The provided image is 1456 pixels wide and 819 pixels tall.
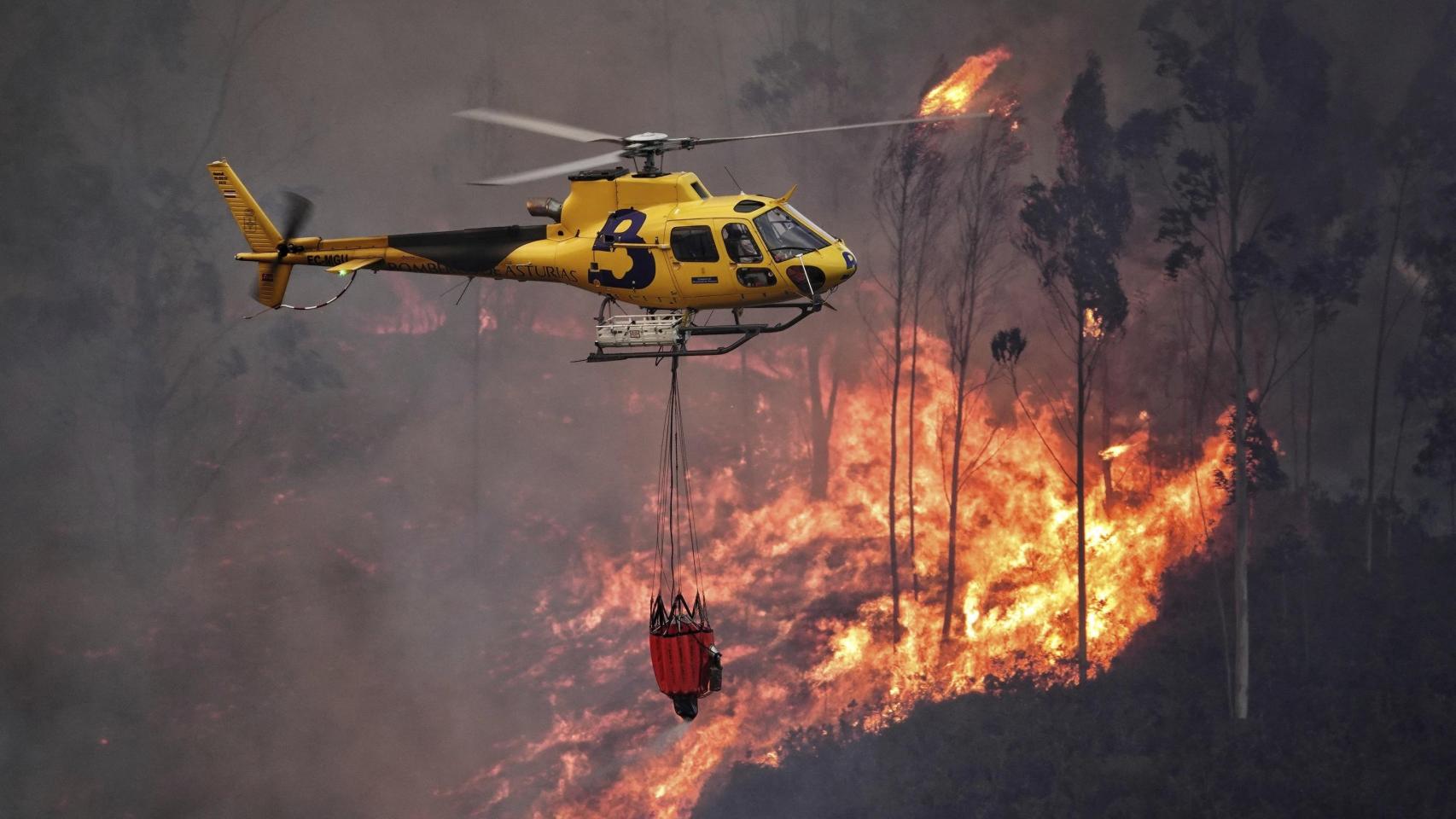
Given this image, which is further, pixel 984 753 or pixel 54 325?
pixel 54 325

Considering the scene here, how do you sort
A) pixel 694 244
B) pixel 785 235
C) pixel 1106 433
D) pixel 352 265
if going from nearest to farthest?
pixel 785 235 → pixel 694 244 → pixel 352 265 → pixel 1106 433

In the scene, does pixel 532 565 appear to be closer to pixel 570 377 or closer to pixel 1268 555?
pixel 570 377

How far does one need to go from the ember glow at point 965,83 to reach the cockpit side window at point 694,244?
604 inches

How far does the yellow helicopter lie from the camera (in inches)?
691

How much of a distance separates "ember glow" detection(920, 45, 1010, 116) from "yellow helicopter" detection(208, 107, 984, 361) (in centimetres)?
1418

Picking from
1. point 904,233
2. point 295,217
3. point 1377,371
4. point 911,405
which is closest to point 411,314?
point 904,233

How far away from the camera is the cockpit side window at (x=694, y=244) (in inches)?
698

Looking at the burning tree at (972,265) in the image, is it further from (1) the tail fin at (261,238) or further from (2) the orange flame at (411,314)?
(1) the tail fin at (261,238)

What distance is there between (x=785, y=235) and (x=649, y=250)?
64.2 inches

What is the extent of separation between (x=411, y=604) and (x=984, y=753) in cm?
1171

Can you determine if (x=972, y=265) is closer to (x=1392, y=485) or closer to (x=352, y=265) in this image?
(x=1392, y=485)

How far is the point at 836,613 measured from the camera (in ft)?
103

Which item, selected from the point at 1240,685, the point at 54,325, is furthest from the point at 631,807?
the point at 54,325

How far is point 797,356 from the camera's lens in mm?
33031
